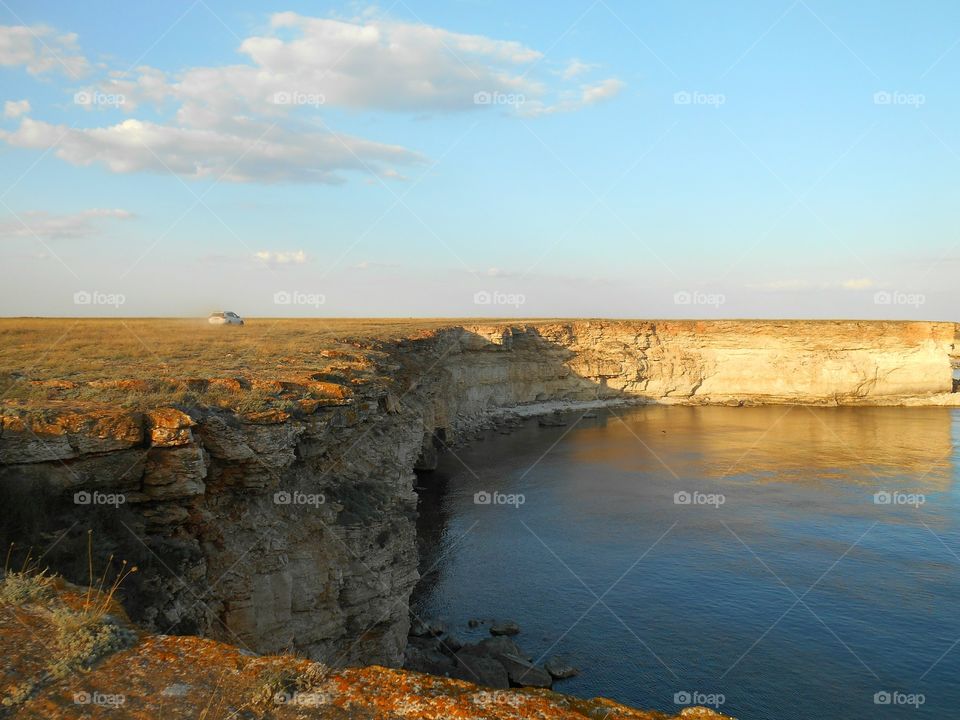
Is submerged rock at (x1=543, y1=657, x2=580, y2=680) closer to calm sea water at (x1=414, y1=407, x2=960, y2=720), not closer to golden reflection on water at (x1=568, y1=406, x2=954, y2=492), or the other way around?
calm sea water at (x1=414, y1=407, x2=960, y2=720)

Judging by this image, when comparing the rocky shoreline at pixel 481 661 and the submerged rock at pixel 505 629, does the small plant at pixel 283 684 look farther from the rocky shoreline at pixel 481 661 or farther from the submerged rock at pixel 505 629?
the submerged rock at pixel 505 629

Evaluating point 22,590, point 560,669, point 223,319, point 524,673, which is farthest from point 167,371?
point 223,319

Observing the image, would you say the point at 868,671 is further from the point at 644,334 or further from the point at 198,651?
the point at 644,334

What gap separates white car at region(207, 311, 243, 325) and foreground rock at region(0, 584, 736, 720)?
4830 centimetres

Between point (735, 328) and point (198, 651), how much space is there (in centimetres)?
8539

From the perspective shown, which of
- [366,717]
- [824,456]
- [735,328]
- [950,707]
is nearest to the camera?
[366,717]

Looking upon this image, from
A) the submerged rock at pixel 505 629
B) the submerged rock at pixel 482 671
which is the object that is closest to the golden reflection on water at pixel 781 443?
the submerged rock at pixel 505 629

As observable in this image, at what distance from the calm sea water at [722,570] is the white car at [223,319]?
2175 cm

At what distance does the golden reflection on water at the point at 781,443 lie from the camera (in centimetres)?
4672

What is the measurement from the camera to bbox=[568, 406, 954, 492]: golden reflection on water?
46719 millimetres

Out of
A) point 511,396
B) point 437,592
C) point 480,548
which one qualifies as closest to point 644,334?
point 511,396

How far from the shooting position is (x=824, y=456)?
51.9 metres

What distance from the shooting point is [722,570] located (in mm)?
28750

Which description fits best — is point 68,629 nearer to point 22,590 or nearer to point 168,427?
point 22,590
